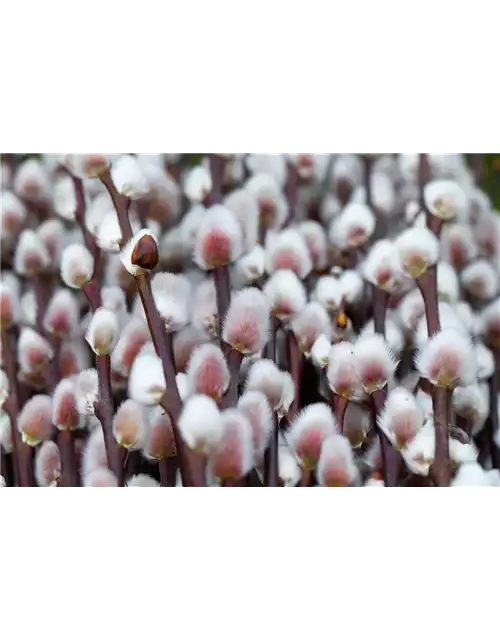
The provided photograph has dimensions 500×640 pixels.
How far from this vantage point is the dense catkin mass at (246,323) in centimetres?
43

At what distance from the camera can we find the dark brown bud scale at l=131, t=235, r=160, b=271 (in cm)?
40

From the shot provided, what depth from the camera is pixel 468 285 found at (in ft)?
1.90

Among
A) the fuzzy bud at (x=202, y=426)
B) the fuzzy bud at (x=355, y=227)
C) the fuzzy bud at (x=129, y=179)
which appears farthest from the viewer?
the fuzzy bud at (x=355, y=227)

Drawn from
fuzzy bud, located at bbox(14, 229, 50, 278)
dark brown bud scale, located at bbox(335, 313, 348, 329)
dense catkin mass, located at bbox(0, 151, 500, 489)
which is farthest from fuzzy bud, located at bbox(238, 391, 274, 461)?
fuzzy bud, located at bbox(14, 229, 50, 278)

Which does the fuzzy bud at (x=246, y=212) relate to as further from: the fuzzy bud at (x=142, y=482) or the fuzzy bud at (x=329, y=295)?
the fuzzy bud at (x=142, y=482)

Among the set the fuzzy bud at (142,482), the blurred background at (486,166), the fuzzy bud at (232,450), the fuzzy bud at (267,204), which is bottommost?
the fuzzy bud at (142,482)

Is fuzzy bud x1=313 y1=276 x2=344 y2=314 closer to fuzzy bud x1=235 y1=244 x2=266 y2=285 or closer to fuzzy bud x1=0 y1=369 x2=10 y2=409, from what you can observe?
fuzzy bud x1=235 y1=244 x2=266 y2=285

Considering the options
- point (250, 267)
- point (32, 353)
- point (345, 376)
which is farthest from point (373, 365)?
point (32, 353)

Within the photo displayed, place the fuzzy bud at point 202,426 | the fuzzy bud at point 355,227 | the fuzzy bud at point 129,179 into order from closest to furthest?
the fuzzy bud at point 202,426 → the fuzzy bud at point 129,179 → the fuzzy bud at point 355,227

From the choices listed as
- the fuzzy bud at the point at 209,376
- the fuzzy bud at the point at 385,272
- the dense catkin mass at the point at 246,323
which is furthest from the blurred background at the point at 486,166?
the fuzzy bud at the point at 209,376
